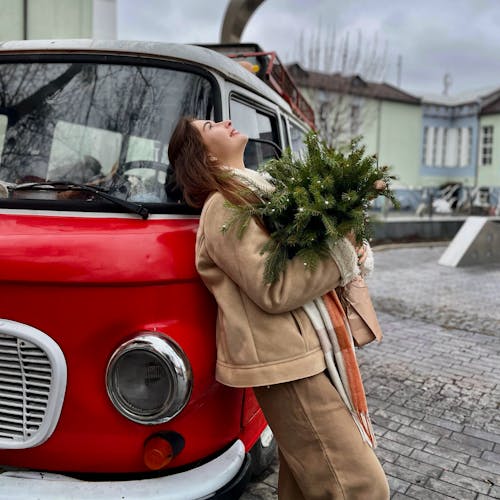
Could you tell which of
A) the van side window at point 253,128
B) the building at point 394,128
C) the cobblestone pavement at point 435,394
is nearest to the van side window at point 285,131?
the van side window at point 253,128

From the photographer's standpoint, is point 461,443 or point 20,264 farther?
point 461,443

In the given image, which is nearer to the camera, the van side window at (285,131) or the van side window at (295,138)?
the van side window at (285,131)

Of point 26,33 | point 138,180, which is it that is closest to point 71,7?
point 26,33

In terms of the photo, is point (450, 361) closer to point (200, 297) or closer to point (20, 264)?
point (200, 297)

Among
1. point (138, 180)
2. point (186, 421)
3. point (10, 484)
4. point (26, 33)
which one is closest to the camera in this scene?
point (10, 484)

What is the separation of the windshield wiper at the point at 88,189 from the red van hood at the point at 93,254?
9 cm

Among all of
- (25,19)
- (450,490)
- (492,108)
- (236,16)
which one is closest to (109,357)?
(450,490)

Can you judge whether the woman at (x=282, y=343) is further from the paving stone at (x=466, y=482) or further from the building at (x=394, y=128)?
the building at (x=394, y=128)

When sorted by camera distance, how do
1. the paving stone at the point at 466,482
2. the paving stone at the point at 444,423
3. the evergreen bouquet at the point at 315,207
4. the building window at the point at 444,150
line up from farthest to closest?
the building window at the point at 444,150, the paving stone at the point at 444,423, the paving stone at the point at 466,482, the evergreen bouquet at the point at 315,207

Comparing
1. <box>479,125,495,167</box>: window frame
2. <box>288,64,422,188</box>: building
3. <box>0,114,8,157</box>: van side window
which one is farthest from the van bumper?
<box>479,125,495,167</box>: window frame

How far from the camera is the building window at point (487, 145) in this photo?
1296 inches

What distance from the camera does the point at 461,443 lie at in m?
3.73

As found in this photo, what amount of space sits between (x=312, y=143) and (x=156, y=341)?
913 millimetres

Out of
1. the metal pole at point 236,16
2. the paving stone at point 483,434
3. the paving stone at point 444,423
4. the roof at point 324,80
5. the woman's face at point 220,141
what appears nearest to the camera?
the woman's face at point 220,141
